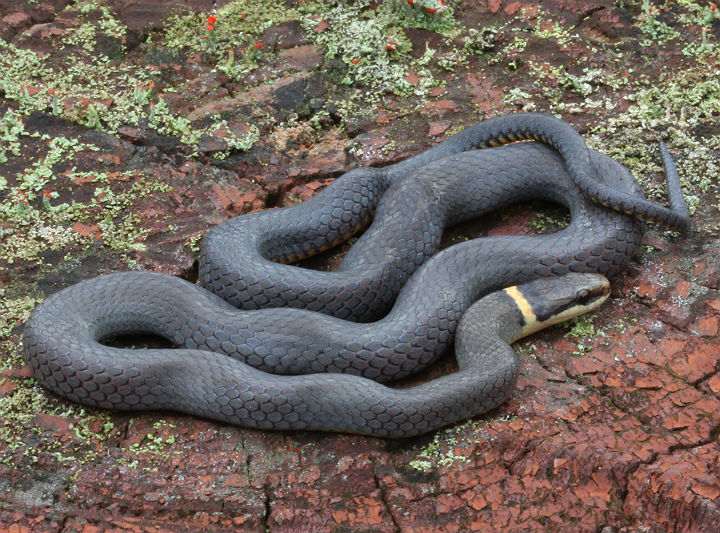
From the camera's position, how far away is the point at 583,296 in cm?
623

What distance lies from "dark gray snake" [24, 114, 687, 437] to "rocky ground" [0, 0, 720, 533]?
237mm

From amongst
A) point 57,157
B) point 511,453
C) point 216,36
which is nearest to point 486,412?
point 511,453

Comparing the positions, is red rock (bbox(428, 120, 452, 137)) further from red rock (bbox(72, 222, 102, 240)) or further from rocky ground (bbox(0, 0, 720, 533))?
red rock (bbox(72, 222, 102, 240))

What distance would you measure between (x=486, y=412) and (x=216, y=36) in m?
A: 5.87

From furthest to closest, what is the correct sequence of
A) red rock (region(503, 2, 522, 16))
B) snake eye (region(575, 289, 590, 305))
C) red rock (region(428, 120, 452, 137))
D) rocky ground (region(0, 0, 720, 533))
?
red rock (region(503, 2, 522, 16)) < red rock (region(428, 120, 452, 137)) < snake eye (region(575, 289, 590, 305)) < rocky ground (region(0, 0, 720, 533))

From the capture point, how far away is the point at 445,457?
5.44 meters

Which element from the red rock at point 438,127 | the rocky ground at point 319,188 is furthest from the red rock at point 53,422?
the red rock at point 438,127

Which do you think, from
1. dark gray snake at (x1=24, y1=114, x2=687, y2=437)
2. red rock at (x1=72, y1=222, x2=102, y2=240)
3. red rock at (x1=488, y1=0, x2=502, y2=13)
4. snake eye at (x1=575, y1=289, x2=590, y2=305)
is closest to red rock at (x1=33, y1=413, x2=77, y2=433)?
dark gray snake at (x1=24, y1=114, x2=687, y2=437)

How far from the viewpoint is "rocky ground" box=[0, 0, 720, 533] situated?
5164 millimetres

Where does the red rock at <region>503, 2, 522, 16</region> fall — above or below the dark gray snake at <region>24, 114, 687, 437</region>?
above

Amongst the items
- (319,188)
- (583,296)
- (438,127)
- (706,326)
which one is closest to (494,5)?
(438,127)

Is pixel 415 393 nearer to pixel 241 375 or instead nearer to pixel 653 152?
pixel 241 375

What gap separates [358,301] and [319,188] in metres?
1.80

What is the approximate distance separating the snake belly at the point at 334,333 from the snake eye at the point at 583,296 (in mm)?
324
